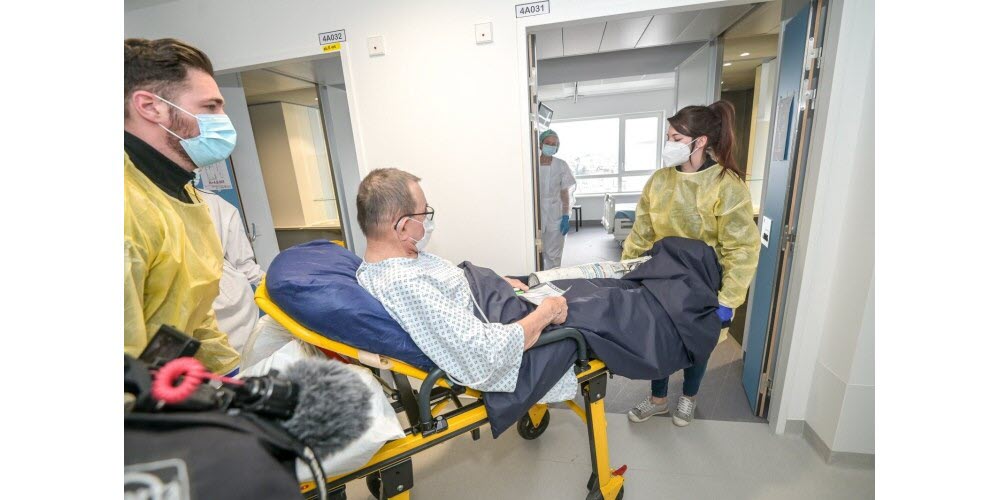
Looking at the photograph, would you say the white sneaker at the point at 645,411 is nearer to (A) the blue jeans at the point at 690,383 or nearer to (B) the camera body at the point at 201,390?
(A) the blue jeans at the point at 690,383

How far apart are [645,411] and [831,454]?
77cm

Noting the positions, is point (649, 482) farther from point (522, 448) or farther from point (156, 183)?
point (156, 183)

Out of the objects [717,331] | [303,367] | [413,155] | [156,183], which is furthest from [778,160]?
[156,183]

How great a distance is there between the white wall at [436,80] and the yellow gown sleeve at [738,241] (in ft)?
3.07

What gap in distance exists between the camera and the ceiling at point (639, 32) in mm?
2434

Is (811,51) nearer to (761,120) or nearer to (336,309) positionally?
(336,309)

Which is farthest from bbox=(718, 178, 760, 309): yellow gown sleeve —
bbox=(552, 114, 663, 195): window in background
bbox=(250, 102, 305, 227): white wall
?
bbox=(552, 114, 663, 195): window in background

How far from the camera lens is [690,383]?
1.82m

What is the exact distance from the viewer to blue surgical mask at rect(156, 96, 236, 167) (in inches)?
35.6

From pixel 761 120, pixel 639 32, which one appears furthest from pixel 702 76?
pixel 761 120

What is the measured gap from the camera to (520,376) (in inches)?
43.9

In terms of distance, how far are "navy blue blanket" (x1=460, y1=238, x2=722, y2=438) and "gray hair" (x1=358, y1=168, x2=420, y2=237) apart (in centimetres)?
41

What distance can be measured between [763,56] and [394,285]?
173 inches

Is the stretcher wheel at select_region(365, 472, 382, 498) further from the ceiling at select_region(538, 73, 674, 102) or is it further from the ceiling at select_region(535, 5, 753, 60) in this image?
the ceiling at select_region(538, 73, 674, 102)
